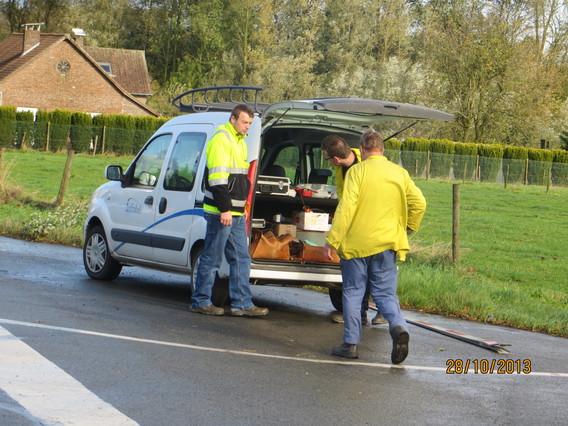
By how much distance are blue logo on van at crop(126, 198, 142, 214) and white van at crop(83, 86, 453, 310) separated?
0.04ft

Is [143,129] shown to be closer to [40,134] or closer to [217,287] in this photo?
[40,134]

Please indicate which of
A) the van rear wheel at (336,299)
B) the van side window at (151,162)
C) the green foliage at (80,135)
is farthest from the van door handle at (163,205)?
the green foliage at (80,135)

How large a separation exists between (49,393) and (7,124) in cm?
5144

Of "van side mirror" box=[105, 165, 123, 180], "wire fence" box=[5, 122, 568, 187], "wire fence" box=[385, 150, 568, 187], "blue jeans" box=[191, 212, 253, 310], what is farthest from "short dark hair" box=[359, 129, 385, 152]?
"wire fence" box=[385, 150, 568, 187]

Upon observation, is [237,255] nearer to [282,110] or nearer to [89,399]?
[282,110]

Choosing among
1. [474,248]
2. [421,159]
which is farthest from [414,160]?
[474,248]

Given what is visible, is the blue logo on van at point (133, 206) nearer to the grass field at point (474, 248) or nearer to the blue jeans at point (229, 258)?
the blue jeans at point (229, 258)

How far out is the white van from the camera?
9891 millimetres

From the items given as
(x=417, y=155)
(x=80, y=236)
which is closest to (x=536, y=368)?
(x=80, y=236)

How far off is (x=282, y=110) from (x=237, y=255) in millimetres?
1547

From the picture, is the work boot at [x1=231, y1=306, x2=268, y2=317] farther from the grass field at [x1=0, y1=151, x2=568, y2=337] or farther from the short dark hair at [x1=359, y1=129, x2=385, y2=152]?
the grass field at [x1=0, y1=151, x2=568, y2=337]

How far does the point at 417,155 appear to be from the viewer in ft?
183

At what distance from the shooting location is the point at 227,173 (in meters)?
9.46

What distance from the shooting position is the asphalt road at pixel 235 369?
5.84 metres
